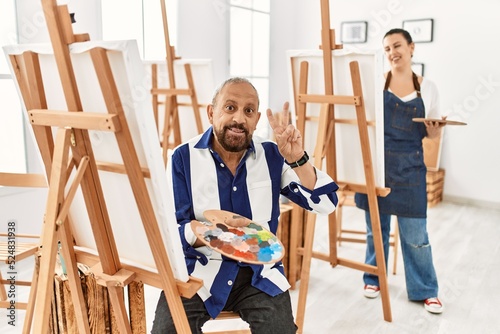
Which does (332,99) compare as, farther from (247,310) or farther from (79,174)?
(79,174)

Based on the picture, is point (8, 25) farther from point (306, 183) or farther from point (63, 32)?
point (306, 183)

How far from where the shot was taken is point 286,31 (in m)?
5.91

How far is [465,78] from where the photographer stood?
15.9ft

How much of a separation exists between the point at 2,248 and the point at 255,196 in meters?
1.31

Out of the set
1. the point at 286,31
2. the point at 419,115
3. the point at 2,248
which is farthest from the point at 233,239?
the point at 286,31

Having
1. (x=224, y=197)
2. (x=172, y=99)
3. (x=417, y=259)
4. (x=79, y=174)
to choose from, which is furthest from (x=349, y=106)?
(x=172, y=99)

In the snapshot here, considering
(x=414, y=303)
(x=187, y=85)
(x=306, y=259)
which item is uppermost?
(x=187, y=85)

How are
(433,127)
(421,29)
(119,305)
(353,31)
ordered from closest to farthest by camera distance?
(119,305)
(433,127)
(421,29)
(353,31)

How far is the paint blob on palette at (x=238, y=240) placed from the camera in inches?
53.3

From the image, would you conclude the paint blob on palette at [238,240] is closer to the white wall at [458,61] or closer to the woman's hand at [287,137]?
the woman's hand at [287,137]

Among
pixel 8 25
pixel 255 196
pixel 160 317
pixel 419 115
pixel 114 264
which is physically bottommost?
pixel 160 317

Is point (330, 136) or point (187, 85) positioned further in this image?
point (187, 85)

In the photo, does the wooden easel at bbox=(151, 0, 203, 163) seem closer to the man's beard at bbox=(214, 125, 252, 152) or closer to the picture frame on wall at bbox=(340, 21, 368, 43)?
the man's beard at bbox=(214, 125, 252, 152)

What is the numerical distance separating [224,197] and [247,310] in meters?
0.41
